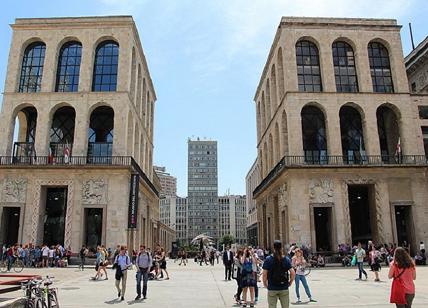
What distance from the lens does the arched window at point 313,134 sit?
35219 mm

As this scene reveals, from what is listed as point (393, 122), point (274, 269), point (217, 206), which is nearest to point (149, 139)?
point (393, 122)

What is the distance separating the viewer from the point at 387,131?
3662 centimetres

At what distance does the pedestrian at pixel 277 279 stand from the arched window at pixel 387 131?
1233 inches

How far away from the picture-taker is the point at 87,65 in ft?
111

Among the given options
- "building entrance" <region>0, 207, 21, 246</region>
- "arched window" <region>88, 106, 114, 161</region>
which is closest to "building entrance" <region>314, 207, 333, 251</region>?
"arched window" <region>88, 106, 114, 161</region>

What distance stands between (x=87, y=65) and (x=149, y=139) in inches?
627

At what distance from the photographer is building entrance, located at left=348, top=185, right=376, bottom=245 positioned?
105 ft

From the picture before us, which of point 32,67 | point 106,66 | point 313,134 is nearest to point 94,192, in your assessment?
point 106,66

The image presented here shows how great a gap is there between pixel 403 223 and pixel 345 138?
884cm

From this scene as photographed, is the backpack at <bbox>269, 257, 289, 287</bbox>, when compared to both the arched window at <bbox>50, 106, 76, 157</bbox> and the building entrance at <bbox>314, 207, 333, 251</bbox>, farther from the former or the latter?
the arched window at <bbox>50, 106, 76, 157</bbox>

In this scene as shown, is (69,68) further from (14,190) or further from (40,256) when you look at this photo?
(40,256)

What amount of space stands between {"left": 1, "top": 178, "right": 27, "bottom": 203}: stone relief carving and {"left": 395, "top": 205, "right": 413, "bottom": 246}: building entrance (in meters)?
30.7

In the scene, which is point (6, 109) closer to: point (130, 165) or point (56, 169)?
point (56, 169)

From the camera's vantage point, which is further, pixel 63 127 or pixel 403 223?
pixel 63 127
